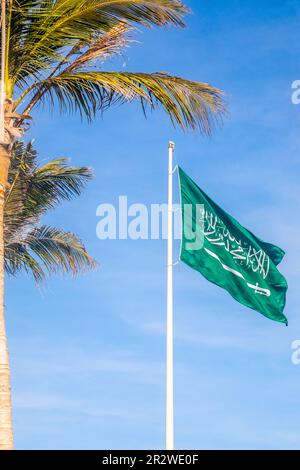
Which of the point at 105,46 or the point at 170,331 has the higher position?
the point at 105,46

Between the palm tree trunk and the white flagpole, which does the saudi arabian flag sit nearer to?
the white flagpole

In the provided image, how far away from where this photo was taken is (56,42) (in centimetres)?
1839

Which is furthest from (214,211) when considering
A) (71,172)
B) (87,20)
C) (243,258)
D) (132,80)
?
(71,172)

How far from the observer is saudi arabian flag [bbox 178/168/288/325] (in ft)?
60.6

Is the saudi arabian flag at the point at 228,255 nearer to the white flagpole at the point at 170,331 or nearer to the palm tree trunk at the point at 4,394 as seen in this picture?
the white flagpole at the point at 170,331

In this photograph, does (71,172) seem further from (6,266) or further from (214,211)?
(214,211)

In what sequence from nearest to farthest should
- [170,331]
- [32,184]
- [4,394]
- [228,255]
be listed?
1. [4,394]
2. [170,331]
3. [228,255]
4. [32,184]

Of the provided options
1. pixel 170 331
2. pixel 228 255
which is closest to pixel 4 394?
pixel 170 331

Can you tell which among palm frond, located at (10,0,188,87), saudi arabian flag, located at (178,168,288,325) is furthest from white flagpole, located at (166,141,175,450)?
palm frond, located at (10,0,188,87)

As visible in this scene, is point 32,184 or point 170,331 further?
point 32,184

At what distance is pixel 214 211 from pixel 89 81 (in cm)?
329

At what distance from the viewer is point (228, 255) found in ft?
62.0

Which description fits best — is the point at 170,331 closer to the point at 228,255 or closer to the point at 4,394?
the point at 228,255

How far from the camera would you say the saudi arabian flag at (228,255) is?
18.5 m
